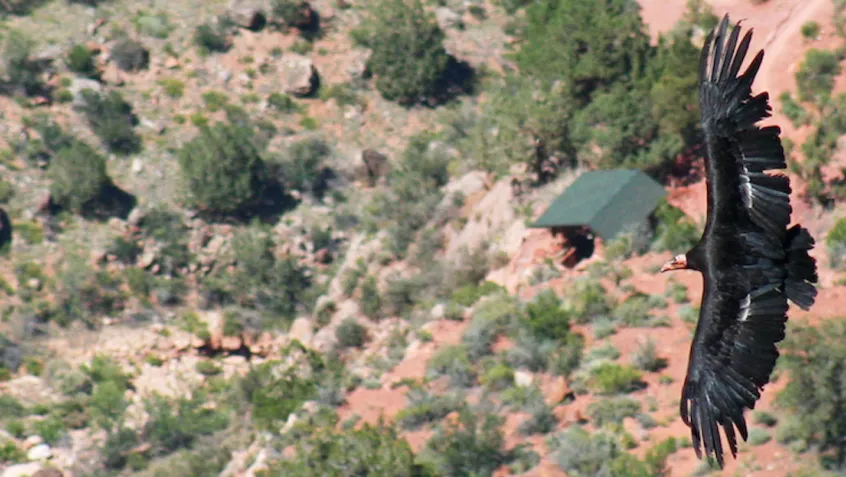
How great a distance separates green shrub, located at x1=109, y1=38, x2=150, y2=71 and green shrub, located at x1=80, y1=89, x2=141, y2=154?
3.22m

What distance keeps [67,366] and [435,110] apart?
22.5 metres

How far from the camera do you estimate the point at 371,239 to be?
53438 millimetres

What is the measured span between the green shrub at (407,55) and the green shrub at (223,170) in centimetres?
806

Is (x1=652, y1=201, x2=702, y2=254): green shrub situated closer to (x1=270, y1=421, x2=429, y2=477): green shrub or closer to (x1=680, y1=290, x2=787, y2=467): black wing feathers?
(x1=270, y1=421, x2=429, y2=477): green shrub

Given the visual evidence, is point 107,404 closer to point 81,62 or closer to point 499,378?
point 499,378

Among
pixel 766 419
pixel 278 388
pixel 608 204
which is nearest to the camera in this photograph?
pixel 766 419

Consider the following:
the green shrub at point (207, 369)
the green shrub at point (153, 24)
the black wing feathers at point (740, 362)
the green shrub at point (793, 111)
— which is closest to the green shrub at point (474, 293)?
the green shrub at point (793, 111)

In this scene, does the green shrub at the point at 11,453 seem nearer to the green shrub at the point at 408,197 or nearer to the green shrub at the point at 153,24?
the green shrub at the point at 408,197

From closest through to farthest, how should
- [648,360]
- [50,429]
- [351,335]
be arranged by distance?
[648,360] < [50,429] < [351,335]

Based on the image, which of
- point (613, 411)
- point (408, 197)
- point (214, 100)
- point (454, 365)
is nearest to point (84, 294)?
point (408, 197)

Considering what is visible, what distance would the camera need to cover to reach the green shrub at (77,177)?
Result: 57812 mm

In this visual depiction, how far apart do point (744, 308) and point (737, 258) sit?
527 mm

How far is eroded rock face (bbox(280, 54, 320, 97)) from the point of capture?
213ft

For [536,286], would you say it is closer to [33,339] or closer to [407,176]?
[407,176]
